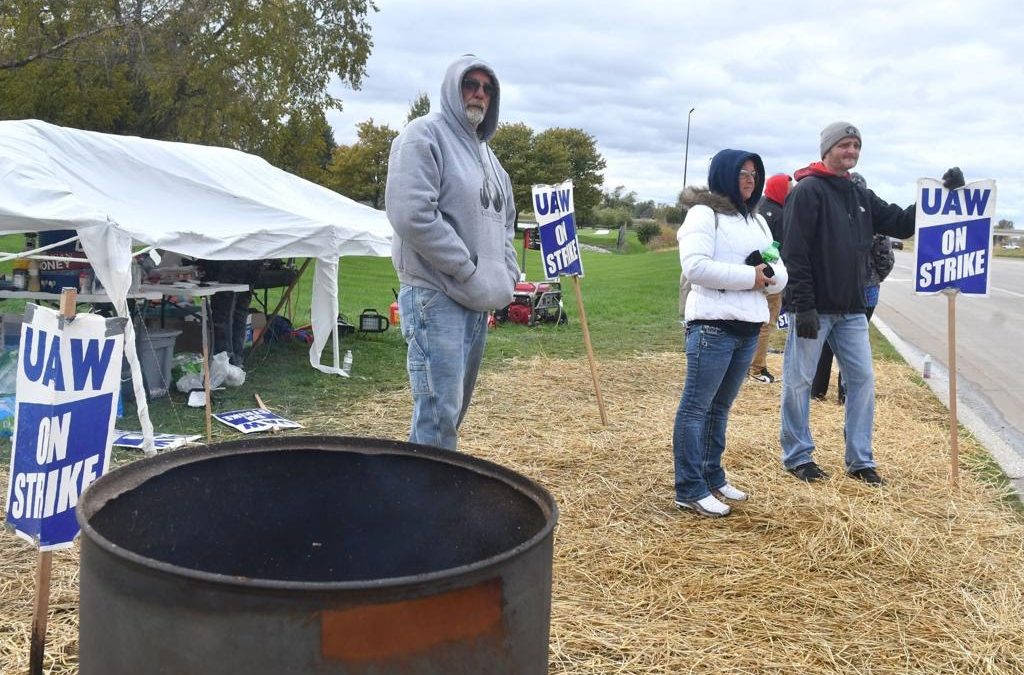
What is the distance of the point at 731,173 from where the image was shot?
4.32m

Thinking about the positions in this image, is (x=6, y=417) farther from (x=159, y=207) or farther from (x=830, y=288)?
(x=830, y=288)

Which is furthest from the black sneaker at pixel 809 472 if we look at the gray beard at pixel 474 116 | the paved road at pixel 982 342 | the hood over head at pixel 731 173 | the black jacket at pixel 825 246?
the gray beard at pixel 474 116

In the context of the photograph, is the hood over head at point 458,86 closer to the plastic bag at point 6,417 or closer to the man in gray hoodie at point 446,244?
the man in gray hoodie at point 446,244

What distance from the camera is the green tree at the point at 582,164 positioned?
64.9m

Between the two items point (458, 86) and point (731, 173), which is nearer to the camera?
point (458, 86)

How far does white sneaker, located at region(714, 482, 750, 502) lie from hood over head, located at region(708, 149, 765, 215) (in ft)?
5.16

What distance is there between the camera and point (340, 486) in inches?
99.7

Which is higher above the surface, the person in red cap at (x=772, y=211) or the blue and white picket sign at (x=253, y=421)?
the person in red cap at (x=772, y=211)

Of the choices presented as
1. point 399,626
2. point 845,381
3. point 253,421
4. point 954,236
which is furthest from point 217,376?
point 399,626

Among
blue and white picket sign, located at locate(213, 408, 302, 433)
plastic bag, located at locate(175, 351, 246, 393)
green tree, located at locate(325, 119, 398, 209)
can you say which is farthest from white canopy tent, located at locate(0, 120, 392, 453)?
green tree, located at locate(325, 119, 398, 209)

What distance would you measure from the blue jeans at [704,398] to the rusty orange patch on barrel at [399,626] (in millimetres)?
2935

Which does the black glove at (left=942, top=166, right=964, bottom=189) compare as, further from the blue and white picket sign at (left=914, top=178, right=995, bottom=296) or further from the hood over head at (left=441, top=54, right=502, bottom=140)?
the hood over head at (left=441, top=54, right=502, bottom=140)

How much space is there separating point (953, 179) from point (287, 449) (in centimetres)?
454

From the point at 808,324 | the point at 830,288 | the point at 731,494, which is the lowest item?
the point at 731,494
